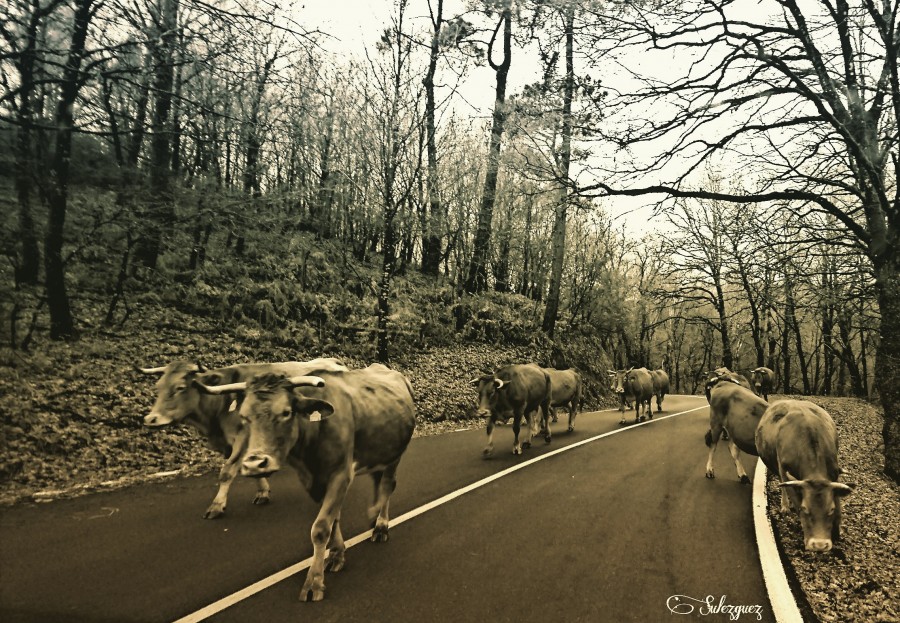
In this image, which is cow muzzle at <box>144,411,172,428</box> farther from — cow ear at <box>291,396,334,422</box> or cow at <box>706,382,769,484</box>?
cow at <box>706,382,769,484</box>

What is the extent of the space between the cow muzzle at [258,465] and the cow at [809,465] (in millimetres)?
4962

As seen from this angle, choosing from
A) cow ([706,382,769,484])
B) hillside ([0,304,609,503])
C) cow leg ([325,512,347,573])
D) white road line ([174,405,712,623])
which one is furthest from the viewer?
cow ([706,382,769,484])

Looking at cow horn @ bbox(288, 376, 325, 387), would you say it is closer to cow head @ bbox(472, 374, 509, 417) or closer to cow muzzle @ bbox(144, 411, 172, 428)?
cow muzzle @ bbox(144, 411, 172, 428)

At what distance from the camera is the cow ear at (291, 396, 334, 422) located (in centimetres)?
376

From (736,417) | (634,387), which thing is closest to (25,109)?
(736,417)

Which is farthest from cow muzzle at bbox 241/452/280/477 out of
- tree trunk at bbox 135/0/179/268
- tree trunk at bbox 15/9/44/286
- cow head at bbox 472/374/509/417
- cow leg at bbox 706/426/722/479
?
tree trunk at bbox 135/0/179/268

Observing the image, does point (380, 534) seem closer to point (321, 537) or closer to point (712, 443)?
point (321, 537)

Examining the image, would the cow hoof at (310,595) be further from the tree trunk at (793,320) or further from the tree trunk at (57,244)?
the tree trunk at (793,320)

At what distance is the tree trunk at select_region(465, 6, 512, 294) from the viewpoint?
20.6 meters

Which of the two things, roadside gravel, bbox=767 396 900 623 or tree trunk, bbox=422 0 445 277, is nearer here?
roadside gravel, bbox=767 396 900 623

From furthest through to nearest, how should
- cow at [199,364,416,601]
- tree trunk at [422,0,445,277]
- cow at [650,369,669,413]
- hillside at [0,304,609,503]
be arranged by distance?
1. cow at [650,369,669,413]
2. tree trunk at [422,0,445,277]
3. hillside at [0,304,609,503]
4. cow at [199,364,416,601]

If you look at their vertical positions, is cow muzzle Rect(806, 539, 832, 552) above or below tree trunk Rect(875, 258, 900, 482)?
below

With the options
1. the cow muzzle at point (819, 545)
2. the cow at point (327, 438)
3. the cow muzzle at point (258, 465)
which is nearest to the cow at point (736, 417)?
the cow muzzle at point (819, 545)

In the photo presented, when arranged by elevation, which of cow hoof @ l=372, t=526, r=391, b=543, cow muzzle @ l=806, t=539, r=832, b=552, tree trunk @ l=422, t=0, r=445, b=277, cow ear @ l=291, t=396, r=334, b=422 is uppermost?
tree trunk @ l=422, t=0, r=445, b=277
